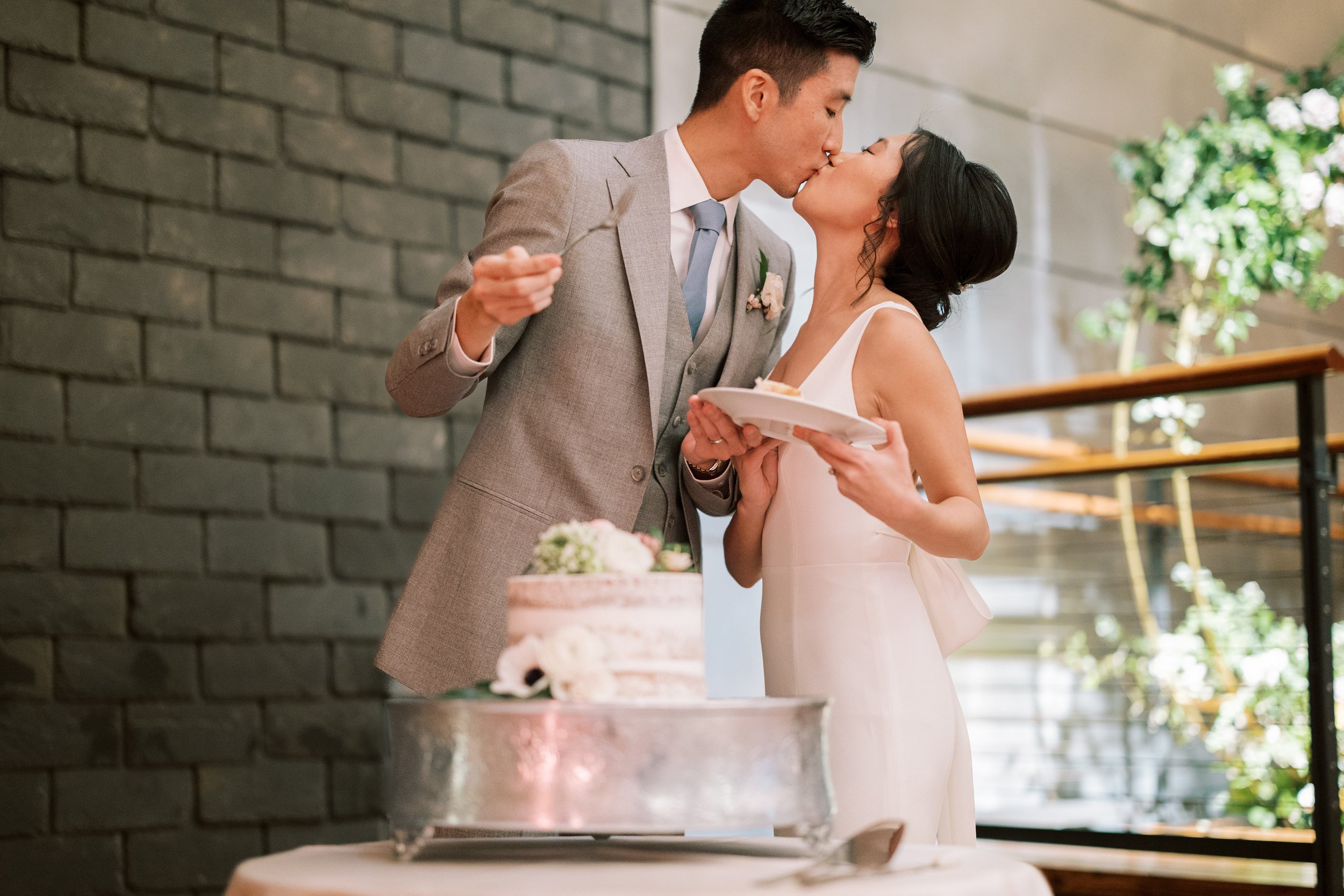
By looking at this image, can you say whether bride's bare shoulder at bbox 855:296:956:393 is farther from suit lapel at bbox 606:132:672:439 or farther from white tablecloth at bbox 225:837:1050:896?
white tablecloth at bbox 225:837:1050:896

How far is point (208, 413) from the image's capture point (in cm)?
311

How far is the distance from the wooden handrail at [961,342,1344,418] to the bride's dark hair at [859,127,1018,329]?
606 millimetres

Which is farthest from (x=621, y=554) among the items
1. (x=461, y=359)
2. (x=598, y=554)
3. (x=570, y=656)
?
(x=461, y=359)

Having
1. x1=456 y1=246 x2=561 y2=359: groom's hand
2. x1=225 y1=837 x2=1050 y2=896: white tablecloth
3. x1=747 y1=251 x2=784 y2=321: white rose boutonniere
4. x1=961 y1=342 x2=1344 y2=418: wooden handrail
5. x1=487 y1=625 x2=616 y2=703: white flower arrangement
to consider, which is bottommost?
x1=225 y1=837 x2=1050 y2=896: white tablecloth

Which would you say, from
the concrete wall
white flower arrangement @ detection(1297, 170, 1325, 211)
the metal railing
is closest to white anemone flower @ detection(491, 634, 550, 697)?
the metal railing

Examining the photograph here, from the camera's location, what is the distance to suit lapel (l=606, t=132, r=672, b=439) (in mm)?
1974

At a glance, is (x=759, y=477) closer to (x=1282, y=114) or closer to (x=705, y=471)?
(x=705, y=471)

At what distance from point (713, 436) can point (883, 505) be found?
0.26 m

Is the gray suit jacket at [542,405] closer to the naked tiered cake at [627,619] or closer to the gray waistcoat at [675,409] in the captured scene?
the gray waistcoat at [675,409]

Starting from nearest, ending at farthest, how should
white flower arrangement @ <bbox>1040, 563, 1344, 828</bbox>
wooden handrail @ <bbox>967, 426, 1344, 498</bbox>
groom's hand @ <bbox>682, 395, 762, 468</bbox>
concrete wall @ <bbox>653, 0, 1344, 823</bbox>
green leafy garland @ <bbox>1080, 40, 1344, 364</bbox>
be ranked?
groom's hand @ <bbox>682, 395, 762, 468</bbox>, white flower arrangement @ <bbox>1040, 563, 1344, 828</bbox>, concrete wall @ <bbox>653, 0, 1344, 823</bbox>, wooden handrail @ <bbox>967, 426, 1344, 498</bbox>, green leafy garland @ <bbox>1080, 40, 1344, 364</bbox>

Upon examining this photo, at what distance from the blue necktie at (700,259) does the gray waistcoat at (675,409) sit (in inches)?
1.2

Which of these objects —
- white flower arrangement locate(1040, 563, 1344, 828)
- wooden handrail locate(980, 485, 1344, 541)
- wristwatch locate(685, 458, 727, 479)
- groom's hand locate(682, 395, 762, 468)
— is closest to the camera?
groom's hand locate(682, 395, 762, 468)

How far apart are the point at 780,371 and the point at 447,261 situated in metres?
1.63

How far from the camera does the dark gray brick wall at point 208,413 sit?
2.88m
